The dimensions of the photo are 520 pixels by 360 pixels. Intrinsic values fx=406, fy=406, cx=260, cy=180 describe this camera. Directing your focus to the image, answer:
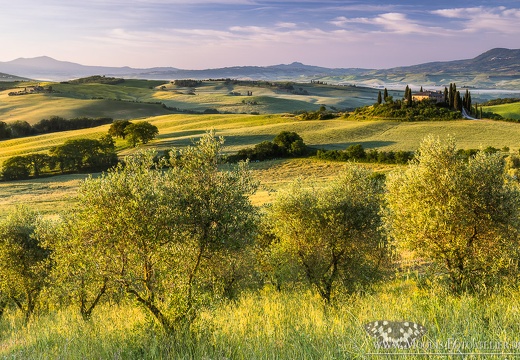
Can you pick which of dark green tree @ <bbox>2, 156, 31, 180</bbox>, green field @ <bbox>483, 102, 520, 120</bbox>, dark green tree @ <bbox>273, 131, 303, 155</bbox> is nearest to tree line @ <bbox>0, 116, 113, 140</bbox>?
dark green tree @ <bbox>2, 156, 31, 180</bbox>

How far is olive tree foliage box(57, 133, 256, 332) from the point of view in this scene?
16.2m

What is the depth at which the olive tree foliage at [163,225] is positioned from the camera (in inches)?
636

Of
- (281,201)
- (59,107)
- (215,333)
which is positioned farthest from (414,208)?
(59,107)

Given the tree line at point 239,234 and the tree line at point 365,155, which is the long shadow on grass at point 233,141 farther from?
the tree line at point 239,234

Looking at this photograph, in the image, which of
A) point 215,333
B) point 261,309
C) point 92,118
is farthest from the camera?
point 92,118

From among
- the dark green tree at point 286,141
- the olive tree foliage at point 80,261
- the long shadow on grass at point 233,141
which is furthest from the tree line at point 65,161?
the olive tree foliage at point 80,261

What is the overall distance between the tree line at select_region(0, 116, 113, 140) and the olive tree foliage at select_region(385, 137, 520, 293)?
160 meters

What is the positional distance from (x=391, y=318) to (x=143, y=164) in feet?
37.0

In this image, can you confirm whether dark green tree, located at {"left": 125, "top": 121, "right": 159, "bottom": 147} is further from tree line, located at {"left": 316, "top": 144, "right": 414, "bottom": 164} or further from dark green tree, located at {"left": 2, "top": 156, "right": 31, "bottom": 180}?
tree line, located at {"left": 316, "top": 144, "right": 414, "bottom": 164}

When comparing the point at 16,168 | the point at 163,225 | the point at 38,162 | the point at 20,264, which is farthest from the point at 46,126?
the point at 163,225

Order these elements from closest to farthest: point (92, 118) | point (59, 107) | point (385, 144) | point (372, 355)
Result: point (372, 355), point (385, 144), point (92, 118), point (59, 107)

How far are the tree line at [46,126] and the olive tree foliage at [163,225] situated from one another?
154248 mm

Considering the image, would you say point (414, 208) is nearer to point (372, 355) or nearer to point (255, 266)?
point (255, 266)

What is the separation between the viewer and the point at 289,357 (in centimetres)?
1032
